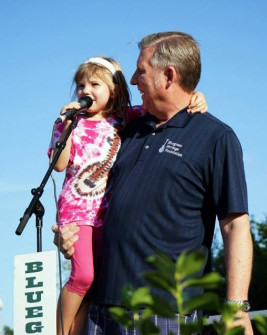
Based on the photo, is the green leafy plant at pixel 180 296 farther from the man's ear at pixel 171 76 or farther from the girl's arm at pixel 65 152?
the girl's arm at pixel 65 152

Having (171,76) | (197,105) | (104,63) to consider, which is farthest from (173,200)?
(104,63)

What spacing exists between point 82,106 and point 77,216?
55cm

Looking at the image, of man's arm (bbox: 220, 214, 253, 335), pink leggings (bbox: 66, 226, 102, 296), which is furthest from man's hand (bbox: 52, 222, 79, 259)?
man's arm (bbox: 220, 214, 253, 335)

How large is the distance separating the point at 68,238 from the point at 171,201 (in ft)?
2.11

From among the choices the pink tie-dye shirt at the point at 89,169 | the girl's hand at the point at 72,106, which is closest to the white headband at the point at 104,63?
the pink tie-dye shirt at the point at 89,169

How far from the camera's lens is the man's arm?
9.91ft

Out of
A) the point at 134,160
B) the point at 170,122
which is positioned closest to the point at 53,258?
the point at 134,160

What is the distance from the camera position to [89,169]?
3615mm

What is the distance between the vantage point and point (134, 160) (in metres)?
3.35

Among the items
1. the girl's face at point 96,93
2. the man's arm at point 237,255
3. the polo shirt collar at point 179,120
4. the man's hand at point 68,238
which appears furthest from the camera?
the girl's face at point 96,93

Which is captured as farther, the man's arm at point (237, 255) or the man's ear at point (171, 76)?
the man's ear at point (171, 76)

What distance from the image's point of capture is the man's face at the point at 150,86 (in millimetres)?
3396

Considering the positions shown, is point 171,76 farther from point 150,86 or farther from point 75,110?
point 75,110

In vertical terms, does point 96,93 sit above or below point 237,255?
above
